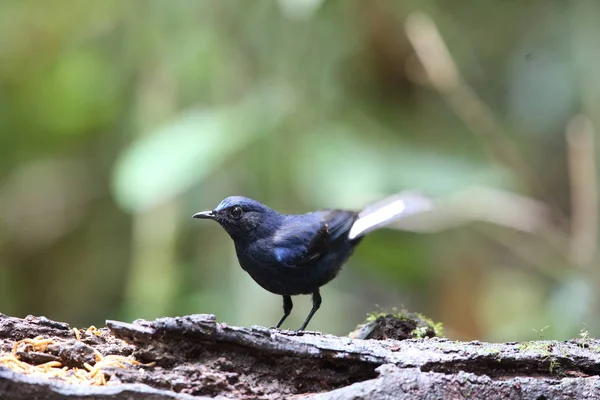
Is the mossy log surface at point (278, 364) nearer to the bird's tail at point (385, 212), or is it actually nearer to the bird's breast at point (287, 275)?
the bird's breast at point (287, 275)

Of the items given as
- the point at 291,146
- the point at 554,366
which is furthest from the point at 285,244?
the point at 291,146

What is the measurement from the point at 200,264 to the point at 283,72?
1.65m

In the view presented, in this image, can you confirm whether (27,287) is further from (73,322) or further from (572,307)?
(572,307)

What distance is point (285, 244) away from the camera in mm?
A: 3383

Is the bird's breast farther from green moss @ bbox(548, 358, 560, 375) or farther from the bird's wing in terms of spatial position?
green moss @ bbox(548, 358, 560, 375)

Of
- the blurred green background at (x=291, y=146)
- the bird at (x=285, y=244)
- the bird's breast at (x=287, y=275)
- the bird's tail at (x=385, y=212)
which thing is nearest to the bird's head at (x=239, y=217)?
the bird at (x=285, y=244)

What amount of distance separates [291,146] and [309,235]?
5.83 ft

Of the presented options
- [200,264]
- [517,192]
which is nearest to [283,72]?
[200,264]

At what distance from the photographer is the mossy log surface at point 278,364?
6.58 feet

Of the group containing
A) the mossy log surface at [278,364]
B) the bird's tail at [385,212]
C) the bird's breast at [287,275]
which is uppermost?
the bird's tail at [385,212]

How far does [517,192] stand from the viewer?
5695mm

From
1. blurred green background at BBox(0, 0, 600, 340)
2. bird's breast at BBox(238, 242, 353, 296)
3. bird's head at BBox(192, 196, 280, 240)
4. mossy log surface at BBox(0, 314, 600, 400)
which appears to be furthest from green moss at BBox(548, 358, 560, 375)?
blurred green background at BBox(0, 0, 600, 340)

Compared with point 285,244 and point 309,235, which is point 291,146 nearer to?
point 309,235

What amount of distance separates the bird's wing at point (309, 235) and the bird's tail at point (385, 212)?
2.4 inches
